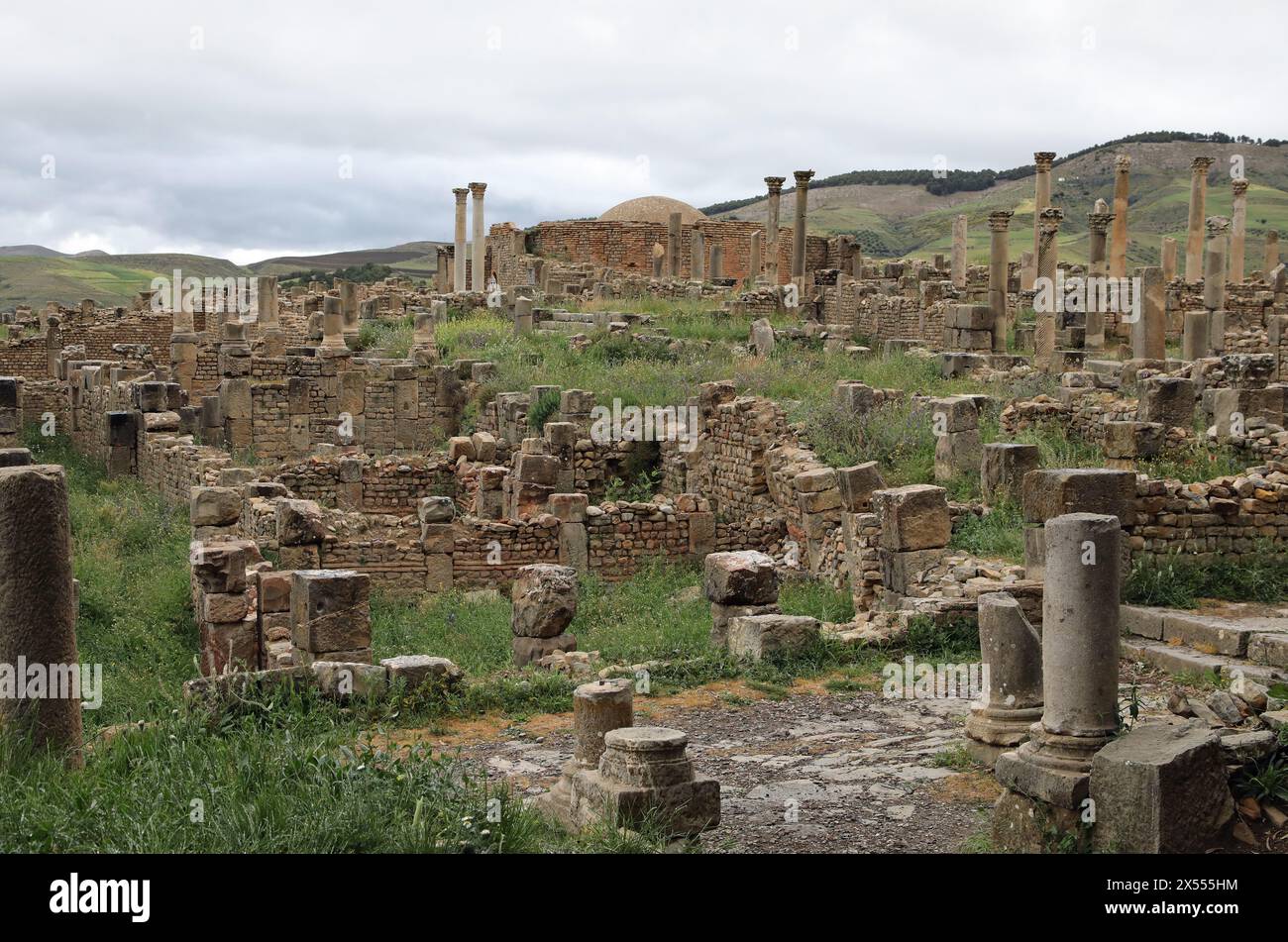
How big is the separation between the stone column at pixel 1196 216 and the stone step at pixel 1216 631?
25.1 m

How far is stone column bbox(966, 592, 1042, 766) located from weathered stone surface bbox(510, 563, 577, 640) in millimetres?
4868

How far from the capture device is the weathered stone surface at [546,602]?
1307 centimetres

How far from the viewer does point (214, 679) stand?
942 cm

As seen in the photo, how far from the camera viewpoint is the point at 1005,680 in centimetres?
901

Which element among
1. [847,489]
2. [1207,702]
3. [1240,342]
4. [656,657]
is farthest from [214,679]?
[1240,342]

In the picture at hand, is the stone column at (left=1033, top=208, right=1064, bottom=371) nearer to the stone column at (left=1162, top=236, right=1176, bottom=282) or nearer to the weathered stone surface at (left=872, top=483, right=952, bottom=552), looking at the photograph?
the stone column at (left=1162, top=236, right=1176, bottom=282)

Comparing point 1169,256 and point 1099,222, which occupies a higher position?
point 1169,256

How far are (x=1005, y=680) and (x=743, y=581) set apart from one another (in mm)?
4089

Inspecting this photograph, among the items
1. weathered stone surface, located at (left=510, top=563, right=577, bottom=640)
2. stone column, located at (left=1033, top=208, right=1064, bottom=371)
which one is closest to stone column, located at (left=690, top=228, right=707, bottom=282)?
stone column, located at (left=1033, top=208, right=1064, bottom=371)

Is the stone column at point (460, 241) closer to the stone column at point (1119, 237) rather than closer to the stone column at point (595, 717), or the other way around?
the stone column at point (1119, 237)

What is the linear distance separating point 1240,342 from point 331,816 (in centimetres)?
2309

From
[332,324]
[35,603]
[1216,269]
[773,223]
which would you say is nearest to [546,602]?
[35,603]

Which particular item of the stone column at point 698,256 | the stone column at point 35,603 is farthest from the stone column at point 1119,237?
the stone column at point 35,603

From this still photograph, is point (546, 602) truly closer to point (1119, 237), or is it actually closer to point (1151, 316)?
point (1151, 316)
